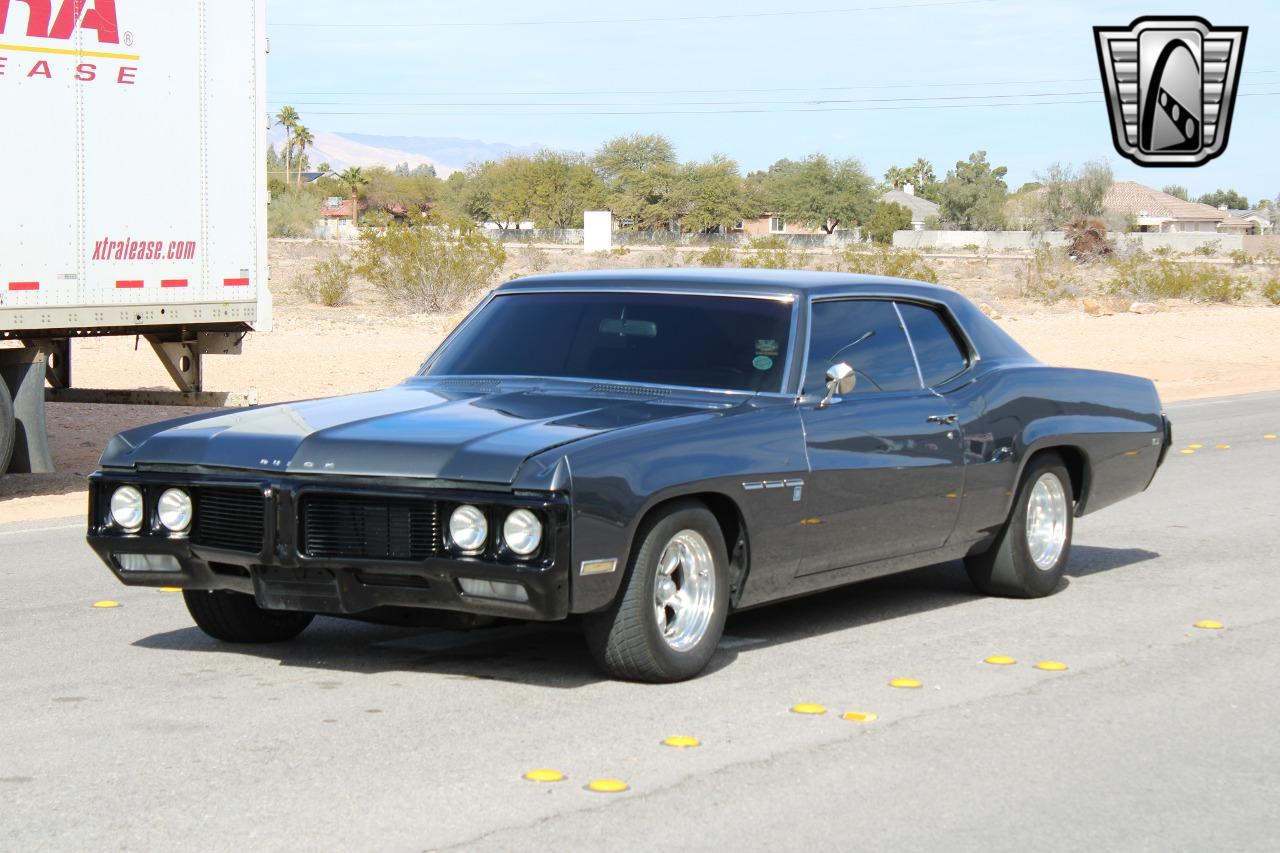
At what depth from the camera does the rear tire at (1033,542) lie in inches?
328

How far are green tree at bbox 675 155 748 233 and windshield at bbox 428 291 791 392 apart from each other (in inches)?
3302

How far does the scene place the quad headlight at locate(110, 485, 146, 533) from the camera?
21.4 ft

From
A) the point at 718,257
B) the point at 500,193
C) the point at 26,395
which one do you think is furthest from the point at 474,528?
the point at 500,193

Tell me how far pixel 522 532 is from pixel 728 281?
2.04 metres

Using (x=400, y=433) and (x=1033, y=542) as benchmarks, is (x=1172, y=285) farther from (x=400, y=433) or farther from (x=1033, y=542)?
(x=400, y=433)

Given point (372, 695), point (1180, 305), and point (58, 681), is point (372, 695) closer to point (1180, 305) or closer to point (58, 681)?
point (58, 681)

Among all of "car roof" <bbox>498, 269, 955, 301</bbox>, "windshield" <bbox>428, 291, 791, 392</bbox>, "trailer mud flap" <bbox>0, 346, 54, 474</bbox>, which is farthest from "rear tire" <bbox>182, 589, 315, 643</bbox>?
"trailer mud flap" <bbox>0, 346, 54, 474</bbox>

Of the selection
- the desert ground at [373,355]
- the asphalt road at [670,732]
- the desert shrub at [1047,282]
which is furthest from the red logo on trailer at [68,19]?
the desert shrub at [1047,282]

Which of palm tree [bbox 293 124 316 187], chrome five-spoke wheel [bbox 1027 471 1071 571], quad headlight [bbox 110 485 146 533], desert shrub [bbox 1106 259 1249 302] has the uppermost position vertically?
palm tree [bbox 293 124 316 187]

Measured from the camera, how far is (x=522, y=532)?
5.87 metres

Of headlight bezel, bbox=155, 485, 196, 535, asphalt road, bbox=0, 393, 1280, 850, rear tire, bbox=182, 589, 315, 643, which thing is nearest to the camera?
asphalt road, bbox=0, 393, 1280, 850

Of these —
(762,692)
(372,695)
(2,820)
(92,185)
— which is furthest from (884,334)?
(92,185)

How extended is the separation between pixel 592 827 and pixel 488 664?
83.5 inches

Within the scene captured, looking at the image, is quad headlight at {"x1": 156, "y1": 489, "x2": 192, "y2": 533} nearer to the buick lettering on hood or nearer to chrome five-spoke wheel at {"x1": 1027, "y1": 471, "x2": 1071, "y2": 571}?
the buick lettering on hood
